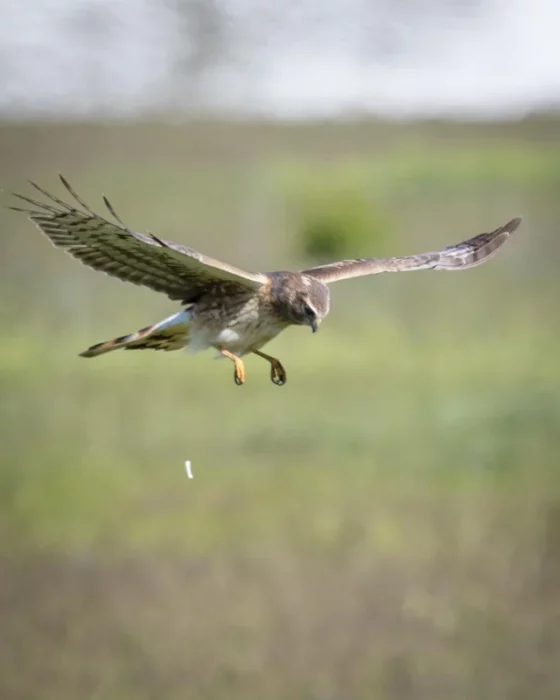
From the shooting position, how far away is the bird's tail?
382cm

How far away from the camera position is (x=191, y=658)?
7395mm

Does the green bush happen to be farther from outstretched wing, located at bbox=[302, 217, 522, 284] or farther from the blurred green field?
outstretched wing, located at bbox=[302, 217, 522, 284]

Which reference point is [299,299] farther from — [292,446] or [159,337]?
[292,446]

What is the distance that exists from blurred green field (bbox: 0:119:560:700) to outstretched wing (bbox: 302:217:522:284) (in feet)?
10.1

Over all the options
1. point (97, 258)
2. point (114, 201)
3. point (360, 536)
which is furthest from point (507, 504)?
point (97, 258)

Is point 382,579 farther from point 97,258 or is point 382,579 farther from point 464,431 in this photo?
point 97,258

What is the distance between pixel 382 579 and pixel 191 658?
1543 mm

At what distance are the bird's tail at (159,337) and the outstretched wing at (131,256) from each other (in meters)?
0.11

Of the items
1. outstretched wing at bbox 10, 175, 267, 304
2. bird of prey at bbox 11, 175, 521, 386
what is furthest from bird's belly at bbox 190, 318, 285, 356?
outstretched wing at bbox 10, 175, 267, 304

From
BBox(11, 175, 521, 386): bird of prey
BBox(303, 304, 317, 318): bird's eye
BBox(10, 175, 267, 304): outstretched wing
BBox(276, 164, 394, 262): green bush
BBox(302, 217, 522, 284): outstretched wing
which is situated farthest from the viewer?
BBox(276, 164, 394, 262): green bush

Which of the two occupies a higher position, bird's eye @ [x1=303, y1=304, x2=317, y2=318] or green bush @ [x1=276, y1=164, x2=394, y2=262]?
green bush @ [x1=276, y1=164, x2=394, y2=262]

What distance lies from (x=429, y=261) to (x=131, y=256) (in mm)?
1116

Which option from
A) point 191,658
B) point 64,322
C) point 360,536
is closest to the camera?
point 191,658

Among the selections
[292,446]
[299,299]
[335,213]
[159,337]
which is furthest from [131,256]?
[335,213]
